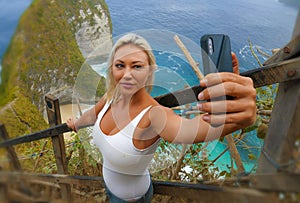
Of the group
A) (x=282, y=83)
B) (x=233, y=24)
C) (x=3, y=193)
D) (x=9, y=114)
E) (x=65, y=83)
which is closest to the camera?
→ (x=3, y=193)

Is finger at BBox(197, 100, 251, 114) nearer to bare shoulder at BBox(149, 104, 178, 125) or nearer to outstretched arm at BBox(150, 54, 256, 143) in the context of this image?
outstretched arm at BBox(150, 54, 256, 143)

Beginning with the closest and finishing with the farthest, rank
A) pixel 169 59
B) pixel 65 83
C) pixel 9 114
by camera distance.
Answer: pixel 9 114 < pixel 169 59 < pixel 65 83

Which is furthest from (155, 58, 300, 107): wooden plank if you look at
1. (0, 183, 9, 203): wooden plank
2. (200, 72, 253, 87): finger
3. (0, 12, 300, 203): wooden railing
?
(0, 183, 9, 203): wooden plank

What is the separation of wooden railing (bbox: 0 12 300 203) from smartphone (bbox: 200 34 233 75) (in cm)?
8

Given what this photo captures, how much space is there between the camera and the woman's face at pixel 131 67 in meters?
0.55

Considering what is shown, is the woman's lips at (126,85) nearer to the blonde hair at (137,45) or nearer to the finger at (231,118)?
the blonde hair at (137,45)

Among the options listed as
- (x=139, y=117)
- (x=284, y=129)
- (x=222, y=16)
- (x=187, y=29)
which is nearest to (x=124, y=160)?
(x=139, y=117)

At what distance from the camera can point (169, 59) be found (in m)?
0.64

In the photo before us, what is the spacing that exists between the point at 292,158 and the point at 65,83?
1267mm

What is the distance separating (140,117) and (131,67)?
10 cm

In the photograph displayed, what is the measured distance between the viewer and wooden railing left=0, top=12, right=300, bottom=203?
0.74 feet

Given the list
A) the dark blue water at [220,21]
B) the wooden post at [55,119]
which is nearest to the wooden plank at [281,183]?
the wooden post at [55,119]

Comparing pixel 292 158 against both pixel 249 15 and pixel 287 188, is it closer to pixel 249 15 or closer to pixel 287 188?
pixel 287 188

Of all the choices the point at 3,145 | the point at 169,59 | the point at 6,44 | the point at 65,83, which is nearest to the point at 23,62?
the point at 6,44
